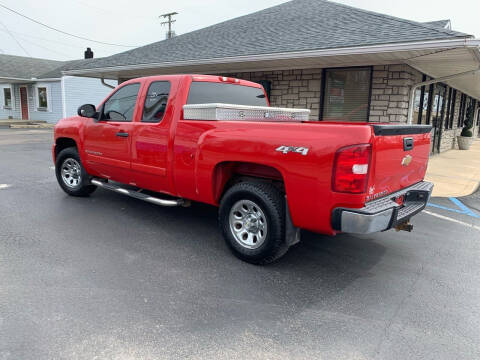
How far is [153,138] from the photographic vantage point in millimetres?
4664

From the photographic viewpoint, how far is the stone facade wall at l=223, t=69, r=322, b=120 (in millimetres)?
10148

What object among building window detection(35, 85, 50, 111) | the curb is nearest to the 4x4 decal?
the curb

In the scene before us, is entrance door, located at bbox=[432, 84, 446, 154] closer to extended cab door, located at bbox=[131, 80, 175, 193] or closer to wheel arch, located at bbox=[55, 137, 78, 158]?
extended cab door, located at bbox=[131, 80, 175, 193]

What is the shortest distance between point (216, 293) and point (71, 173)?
4.19m

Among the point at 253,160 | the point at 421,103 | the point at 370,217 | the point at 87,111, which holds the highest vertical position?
the point at 421,103

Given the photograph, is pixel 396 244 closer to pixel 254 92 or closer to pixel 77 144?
pixel 254 92

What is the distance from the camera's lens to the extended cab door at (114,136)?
5113 millimetres

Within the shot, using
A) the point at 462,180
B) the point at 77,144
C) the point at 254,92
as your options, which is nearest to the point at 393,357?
the point at 254,92

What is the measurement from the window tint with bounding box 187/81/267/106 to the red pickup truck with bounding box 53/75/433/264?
15 millimetres

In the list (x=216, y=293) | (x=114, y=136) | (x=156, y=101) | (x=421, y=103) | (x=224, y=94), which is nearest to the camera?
(x=216, y=293)

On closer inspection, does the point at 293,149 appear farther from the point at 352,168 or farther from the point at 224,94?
the point at 224,94

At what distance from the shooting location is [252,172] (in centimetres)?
405

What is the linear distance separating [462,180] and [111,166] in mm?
8006

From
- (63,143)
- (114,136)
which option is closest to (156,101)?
(114,136)
